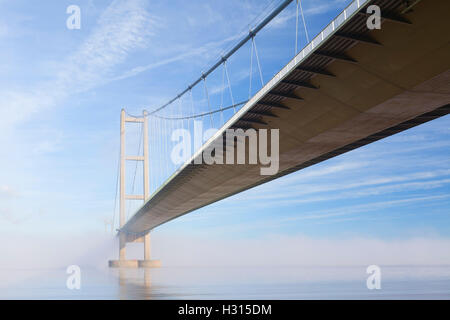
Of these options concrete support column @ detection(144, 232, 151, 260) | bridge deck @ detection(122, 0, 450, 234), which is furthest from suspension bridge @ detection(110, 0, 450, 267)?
concrete support column @ detection(144, 232, 151, 260)

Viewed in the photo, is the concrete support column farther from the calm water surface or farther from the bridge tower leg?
the calm water surface

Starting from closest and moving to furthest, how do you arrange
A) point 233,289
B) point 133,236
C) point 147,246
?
point 233,289 < point 147,246 < point 133,236

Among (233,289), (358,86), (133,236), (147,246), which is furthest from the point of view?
(133,236)

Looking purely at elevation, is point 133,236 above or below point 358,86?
below

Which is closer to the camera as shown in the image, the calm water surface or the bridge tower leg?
the calm water surface

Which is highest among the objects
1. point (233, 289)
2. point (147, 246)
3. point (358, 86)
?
point (358, 86)

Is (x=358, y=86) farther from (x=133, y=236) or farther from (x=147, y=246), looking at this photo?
(x=133, y=236)

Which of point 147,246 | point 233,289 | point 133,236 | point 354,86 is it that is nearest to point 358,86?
point 354,86
